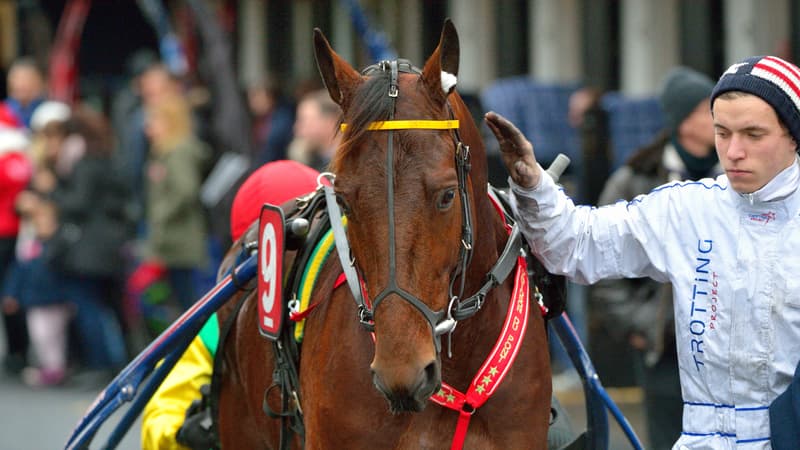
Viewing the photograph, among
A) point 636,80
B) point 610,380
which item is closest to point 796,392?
point 610,380

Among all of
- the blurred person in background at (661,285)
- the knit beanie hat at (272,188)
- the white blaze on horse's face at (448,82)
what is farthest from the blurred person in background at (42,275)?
the white blaze on horse's face at (448,82)

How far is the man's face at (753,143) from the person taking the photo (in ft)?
12.4

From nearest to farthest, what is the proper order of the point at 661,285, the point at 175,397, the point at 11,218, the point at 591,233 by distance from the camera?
the point at 591,233 < the point at 175,397 < the point at 661,285 < the point at 11,218

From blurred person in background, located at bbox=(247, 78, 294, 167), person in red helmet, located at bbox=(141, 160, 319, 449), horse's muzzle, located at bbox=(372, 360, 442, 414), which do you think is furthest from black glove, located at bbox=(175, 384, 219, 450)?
blurred person in background, located at bbox=(247, 78, 294, 167)

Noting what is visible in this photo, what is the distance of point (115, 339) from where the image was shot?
11.9m

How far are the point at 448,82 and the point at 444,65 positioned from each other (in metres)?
0.07

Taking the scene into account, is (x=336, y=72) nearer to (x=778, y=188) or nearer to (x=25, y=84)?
(x=778, y=188)

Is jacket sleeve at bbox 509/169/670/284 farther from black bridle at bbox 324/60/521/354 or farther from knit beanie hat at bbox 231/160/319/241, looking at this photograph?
knit beanie hat at bbox 231/160/319/241

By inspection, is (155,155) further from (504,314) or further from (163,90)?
(504,314)

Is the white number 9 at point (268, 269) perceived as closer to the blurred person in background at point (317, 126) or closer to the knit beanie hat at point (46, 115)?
the blurred person in background at point (317, 126)

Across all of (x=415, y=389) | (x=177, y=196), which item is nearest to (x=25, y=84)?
(x=177, y=196)

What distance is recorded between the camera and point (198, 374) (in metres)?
5.62

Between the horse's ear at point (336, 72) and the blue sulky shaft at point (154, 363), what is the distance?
1.30m

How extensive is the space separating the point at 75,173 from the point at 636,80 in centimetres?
560
